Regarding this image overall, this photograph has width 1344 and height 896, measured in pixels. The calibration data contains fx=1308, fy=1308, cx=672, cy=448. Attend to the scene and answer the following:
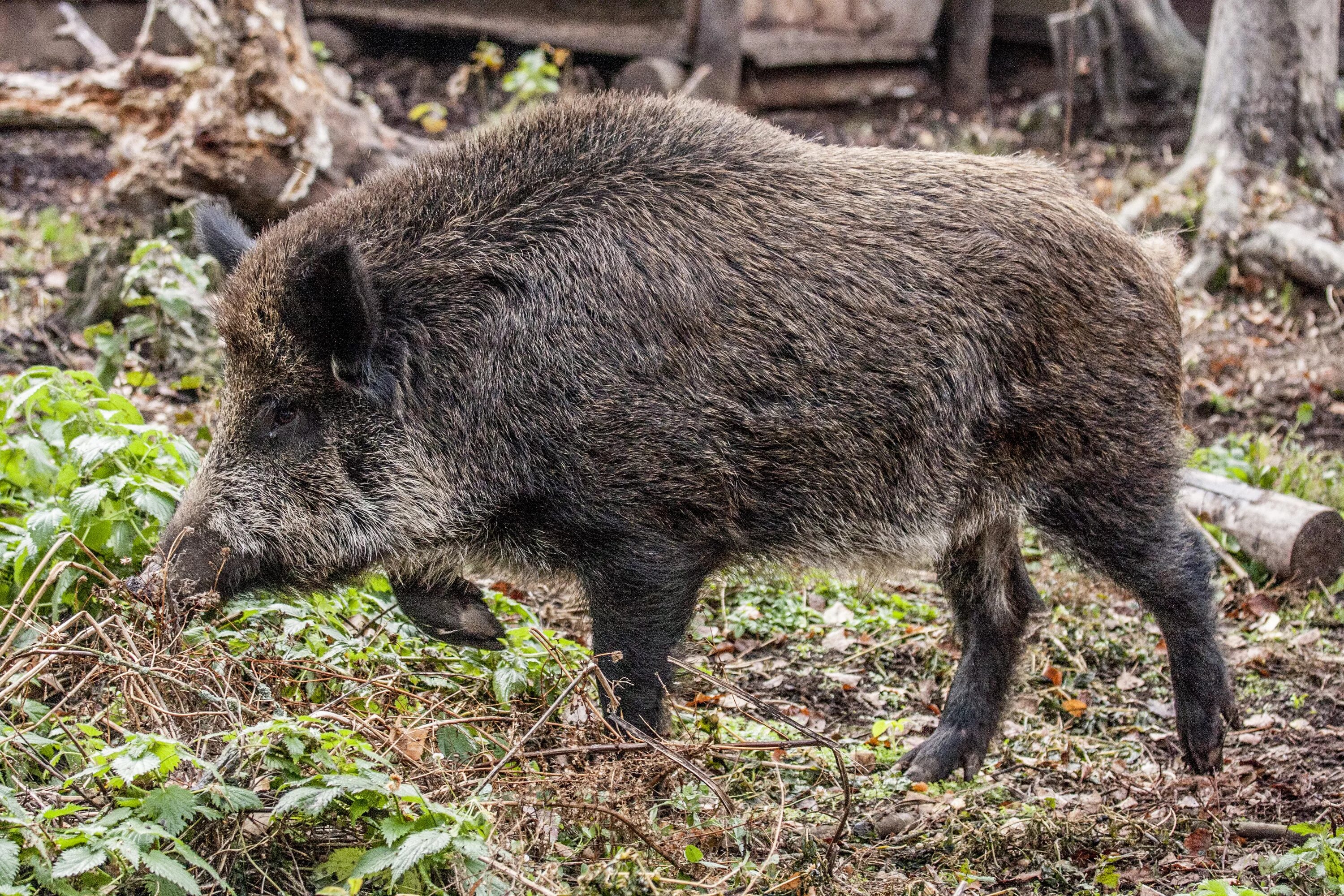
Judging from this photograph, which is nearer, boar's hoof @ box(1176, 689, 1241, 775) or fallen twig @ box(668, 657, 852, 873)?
fallen twig @ box(668, 657, 852, 873)

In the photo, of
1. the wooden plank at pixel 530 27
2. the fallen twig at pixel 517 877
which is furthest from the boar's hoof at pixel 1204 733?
the wooden plank at pixel 530 27

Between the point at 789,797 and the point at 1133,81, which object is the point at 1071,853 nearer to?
the point at 789,797

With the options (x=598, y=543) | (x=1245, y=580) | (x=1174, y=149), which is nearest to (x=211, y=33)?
(x=598, y=543)

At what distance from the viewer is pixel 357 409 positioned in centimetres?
379

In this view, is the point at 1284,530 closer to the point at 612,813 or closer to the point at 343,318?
the point at 612,813

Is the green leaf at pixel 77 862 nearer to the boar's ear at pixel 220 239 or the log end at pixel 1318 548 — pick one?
the boar's ear at pixel 220 239

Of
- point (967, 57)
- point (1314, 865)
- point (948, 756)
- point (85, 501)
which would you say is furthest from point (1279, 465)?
point (967, 57)

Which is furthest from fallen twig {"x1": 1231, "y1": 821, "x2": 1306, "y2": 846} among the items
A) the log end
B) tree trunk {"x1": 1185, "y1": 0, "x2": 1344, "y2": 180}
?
tree trunk {"x1": 1185, "y1": 0, "x2": 1344, "y2": 180}

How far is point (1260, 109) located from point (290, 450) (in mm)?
7272

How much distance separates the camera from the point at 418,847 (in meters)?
2.49

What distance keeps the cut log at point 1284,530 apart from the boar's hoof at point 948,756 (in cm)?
157

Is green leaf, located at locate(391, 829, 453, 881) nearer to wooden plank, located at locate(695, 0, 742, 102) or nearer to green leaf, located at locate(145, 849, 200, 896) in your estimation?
green leaf, located at locate(145, 849, 200, 896)

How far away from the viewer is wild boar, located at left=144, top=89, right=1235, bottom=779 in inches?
145

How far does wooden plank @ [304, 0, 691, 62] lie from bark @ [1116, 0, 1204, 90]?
362 centimetres
